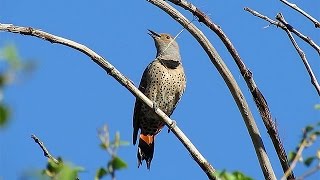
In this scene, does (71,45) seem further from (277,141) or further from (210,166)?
(277,141)

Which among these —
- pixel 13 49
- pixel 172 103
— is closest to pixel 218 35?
pixel 13 49

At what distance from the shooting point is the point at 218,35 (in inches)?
146

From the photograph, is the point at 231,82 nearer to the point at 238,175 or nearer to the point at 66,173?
the point at 238,175

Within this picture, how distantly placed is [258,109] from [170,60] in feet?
13.6

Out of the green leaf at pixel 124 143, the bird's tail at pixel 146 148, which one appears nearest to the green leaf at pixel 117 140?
the green leaf at pixel 124 143

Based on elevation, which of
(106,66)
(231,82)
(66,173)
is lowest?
(66,173)

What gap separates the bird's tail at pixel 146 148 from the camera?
707cm

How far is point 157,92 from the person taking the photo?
748 centimetres

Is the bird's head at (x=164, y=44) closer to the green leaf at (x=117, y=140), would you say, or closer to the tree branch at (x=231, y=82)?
the tree branch at (x=231, y=82)

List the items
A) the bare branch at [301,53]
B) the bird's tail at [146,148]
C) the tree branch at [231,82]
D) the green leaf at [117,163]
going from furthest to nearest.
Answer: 1. the bird's tail at [146,148]
2. the tree branch at [231,82]
3. the bare branch at [301,53]
4. the green leaf at [117,163]

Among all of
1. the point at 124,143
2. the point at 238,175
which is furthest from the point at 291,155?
the point at 124,143

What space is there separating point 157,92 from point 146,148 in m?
0.75

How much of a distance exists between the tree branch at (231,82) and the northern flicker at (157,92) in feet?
11.3

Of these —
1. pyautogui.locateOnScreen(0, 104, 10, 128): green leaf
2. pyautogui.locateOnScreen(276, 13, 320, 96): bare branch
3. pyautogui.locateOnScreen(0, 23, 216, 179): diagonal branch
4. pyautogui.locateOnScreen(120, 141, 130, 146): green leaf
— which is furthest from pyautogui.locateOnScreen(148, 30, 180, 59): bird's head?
pyautogui.locateOnScreen(0, 104, 10, 128): green leaf
